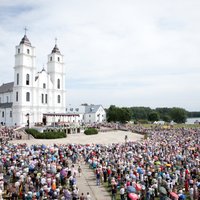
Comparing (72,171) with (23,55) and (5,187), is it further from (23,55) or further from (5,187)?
(23,55)

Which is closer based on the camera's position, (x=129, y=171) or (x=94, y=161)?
(x=129, y=171)

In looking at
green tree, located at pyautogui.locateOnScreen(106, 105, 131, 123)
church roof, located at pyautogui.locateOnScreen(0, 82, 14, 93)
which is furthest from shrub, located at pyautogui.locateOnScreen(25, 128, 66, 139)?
green tree, located at pyautogui.locateOnScreen(106, 105, 131, 123)

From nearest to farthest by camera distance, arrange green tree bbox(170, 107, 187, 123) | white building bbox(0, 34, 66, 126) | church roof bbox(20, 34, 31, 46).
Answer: white building bbox(0, 34, 66, 126)
church roof bbox(20, 34, 31, 46)
green tree bbox(170, 107, 187, 123)

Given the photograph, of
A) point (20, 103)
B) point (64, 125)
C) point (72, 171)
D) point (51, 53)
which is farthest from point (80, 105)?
point (72, 171)

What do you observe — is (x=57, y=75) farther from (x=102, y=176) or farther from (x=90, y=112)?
(x=102, y=176)

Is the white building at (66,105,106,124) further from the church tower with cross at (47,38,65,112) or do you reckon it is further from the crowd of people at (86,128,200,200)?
the crowd of people at (86,128,200,200)

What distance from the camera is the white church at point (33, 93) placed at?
192ft

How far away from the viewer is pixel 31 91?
197 feet

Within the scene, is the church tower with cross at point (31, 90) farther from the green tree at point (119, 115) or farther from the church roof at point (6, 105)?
the green tree at point (119, 115)

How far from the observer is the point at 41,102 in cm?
6166

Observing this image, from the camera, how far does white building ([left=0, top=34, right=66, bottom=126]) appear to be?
58.4m

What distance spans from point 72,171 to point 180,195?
24.9 feet

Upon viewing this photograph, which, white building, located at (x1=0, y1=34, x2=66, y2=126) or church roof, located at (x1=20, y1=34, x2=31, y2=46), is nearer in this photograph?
white building, located at (x1=0, y1=34, x2=66, y2=126)

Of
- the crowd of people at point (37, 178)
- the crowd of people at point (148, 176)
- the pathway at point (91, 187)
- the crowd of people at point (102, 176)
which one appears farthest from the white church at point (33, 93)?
the pathway at point (91, 187)
